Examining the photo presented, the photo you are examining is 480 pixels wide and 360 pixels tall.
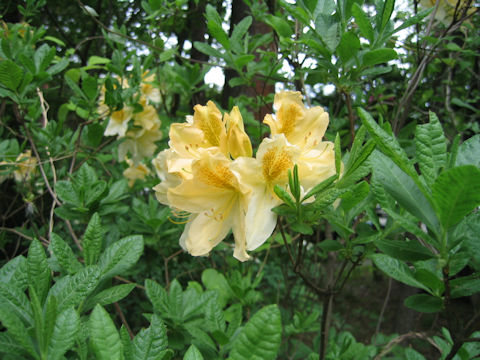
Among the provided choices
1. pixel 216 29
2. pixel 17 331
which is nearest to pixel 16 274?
pixel 17 331

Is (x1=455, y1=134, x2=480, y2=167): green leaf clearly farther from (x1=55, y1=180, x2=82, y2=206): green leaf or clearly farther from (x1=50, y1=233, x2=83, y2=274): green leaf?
(x1=55, y1=180, x2=82, y2=206): green leaf

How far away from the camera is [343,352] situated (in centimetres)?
130

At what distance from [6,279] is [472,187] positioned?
0.76 meters

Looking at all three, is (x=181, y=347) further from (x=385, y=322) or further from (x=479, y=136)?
(x=385, y=322)

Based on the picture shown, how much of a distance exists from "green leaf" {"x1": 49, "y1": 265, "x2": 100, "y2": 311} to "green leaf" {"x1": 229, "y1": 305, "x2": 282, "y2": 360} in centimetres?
29

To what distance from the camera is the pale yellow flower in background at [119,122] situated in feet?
5.33

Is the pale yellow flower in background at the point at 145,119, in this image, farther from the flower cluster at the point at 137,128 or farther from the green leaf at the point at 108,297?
the green leaf at the point at 108,297

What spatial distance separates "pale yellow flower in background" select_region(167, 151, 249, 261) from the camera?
73 cm

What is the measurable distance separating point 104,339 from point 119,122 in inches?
51.9

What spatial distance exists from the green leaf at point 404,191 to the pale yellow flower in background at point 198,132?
0.33m

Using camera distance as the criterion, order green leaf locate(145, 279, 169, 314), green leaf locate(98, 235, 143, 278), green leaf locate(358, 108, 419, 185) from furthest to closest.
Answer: green leaf locate(145, 279, 169, 314)
green leaf locate(98, 235, 143, 278)
green leaf locate(358, 108, 419, 185)

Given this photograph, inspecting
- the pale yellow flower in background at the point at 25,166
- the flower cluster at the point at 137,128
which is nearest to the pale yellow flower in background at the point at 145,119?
the flower cluster at the point at 137,128

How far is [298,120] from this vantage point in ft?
2.74

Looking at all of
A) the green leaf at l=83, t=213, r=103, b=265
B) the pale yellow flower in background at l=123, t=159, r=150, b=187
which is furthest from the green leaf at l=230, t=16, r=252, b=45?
the pale yellow flower in background at l=123, t=159, r=150, b=187
